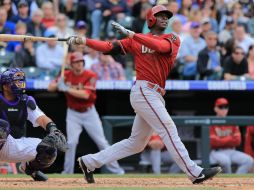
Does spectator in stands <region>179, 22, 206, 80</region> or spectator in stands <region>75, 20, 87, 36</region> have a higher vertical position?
spectator in stands <region>75, 20, 87, 36</region>

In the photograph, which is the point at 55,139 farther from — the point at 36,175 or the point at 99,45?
the point at 99,45

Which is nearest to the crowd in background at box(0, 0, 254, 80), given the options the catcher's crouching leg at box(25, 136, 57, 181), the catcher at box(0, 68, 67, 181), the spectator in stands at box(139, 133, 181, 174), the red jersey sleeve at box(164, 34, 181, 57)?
the spectator in stands at box(139, 133, 181, 174)

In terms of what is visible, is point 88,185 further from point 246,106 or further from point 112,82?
point 246,106

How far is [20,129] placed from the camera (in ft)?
26.5

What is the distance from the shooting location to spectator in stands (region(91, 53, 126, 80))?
12.4 meters

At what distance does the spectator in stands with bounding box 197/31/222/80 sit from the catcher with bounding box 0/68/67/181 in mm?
4947

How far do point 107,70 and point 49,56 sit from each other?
3.35 feet

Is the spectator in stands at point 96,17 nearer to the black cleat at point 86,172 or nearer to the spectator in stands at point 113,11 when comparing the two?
the spectator in stands at point 113,11

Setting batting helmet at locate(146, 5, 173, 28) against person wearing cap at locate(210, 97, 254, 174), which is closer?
batting helmet at locate(146, 5, 173, 28)

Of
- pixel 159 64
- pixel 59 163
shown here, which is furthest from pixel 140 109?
pixel 59 163

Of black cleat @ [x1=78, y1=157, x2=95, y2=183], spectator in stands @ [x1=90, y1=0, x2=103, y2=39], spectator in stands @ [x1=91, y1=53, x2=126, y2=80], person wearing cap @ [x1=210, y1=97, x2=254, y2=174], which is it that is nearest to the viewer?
black cleat @ [x1=78, y1=157, x2=95, y2=183]

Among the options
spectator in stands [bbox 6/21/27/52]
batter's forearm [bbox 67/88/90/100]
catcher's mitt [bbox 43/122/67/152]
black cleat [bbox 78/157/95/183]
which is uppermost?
spectator in stands [bbox 6/21/27/52]

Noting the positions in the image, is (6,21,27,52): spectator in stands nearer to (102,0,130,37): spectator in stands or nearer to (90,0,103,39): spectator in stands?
(90,0,103,39): spectator in stands

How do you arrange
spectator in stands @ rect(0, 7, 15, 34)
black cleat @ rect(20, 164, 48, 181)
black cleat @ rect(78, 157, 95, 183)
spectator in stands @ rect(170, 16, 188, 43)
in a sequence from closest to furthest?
black cleat @ rect(78, 157, 95, 183), black cleat @ rect(20, 164, 48, 181), spectator in stands @ rect(0, 7, 15, 34), spectator in stands @ rect(170, 16, 188, 43)
